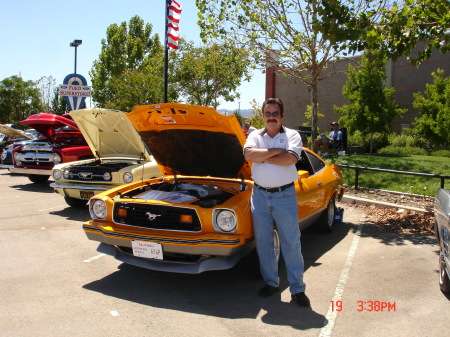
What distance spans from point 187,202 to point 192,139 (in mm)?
995

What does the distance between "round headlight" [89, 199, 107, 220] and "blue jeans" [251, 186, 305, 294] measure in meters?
1.70

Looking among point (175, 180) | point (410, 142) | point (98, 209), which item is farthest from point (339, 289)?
point (410, 142)

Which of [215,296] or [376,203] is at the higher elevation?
[376,203]

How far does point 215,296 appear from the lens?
4.34 m

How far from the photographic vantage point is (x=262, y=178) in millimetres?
4129

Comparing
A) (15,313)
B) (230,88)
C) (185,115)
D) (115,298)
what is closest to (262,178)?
(185,115)

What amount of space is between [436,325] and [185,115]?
325 centimetres

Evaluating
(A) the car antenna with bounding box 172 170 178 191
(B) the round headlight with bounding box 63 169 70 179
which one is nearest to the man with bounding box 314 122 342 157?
(B) the round headlight with bounding box 63 169 70 179

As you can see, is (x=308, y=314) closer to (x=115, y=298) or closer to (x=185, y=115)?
(x=115, y=298)

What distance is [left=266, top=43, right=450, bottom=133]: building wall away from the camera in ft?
84.3

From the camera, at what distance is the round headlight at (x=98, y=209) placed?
4744 millimetres

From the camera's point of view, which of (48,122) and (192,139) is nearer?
(192,139)

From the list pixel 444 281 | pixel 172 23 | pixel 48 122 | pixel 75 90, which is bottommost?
pixel 444 281

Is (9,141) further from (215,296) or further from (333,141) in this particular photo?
(215,296)
